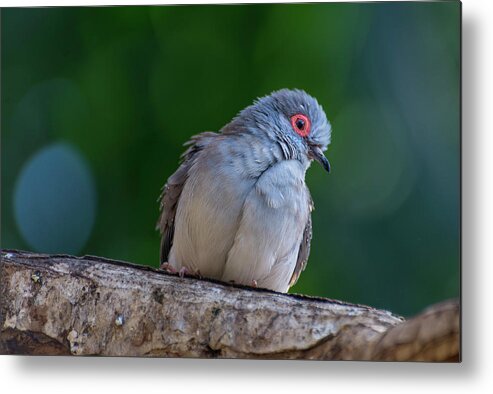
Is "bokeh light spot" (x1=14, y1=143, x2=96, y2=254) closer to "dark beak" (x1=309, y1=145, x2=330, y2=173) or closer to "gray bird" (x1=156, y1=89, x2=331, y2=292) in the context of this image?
"gray bird" (x1=156, y1=89, x2=331, y2=292)

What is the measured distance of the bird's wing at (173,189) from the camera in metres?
3.25

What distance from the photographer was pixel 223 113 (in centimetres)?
324

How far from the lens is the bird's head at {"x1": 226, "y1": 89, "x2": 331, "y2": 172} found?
3.21m

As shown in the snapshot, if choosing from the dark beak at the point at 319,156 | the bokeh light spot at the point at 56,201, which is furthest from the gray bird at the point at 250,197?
the bokeh light spot at the point at 56,201

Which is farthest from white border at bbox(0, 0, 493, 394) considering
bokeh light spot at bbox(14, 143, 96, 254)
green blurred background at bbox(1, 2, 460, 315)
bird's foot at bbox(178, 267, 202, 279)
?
bokeh light spot at bbox(14, 143, 96, 254)

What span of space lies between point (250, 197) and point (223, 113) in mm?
396

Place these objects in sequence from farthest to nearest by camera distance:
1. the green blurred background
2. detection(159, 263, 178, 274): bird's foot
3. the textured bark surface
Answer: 1. detection(159, 263, 178, 274): bird's foot
2. the green blurred background
3. the textured bark surface

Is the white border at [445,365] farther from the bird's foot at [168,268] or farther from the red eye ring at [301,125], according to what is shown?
the red eye ring at [301,125]

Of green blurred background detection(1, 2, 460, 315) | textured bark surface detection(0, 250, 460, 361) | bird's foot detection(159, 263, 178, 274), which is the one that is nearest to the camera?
textured bark surface detection(0, 250, 460, 361)

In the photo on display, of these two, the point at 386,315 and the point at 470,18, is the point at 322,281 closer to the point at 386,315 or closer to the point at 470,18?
the point at 386,315

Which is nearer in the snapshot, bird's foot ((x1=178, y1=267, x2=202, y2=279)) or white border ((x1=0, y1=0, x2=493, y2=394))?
white border ((x1=0, y1=0, x2=493, y2=394))

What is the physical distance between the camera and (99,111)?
323 cm

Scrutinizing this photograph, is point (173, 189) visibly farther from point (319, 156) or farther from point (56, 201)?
point (319, 156)

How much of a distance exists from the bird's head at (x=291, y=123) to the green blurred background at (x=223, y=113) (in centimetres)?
5
